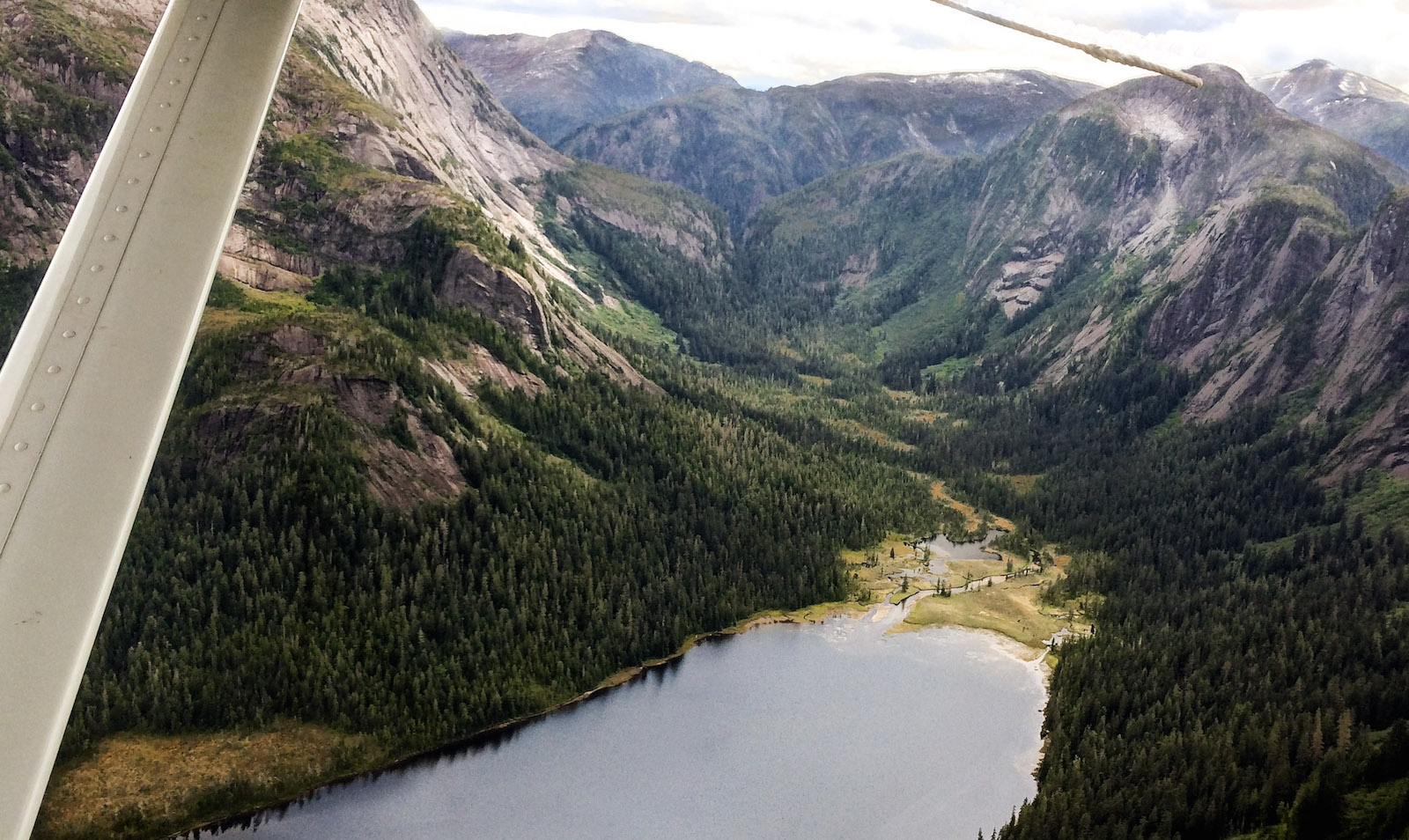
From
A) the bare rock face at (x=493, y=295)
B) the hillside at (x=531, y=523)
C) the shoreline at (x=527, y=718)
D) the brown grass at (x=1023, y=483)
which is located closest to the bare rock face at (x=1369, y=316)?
the hillside at (x=531, y=523)

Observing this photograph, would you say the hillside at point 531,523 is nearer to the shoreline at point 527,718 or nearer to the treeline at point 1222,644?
Result: the treeline at point 1222,644

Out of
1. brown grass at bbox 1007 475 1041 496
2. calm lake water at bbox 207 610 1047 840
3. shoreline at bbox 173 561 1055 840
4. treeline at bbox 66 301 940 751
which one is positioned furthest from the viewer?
brown grass at bbox 1007 475 1041 496

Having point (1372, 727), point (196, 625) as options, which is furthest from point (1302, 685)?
point (196, 625)

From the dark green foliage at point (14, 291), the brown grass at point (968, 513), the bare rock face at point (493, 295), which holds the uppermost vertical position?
the dark green foliage at point (14, 291)

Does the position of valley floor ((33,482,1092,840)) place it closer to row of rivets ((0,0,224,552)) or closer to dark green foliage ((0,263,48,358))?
dark green foliage ((0,263,48,358))

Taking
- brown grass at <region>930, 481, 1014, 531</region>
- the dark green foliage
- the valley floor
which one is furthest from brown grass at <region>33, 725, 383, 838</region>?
brown grass at <region>930, 481, 1014, 531</region>
